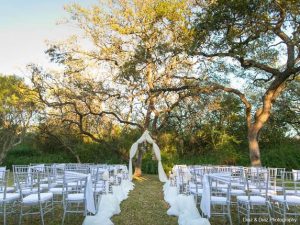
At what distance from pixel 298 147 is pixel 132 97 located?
8.84m

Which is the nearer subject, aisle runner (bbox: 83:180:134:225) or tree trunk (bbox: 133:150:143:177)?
aisle runner (bbox: 83:180:134:225)

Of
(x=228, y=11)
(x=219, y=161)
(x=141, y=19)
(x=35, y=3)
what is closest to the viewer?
(x=228, y=11)

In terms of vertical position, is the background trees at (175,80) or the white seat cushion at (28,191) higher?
the background trees at (175,80)

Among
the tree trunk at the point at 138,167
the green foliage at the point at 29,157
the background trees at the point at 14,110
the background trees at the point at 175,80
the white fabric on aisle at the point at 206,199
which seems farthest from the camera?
the green foliage at the point at 29,157

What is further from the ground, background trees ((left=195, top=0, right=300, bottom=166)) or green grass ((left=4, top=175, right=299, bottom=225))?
background trees ((left=195, top=0, right=300, bottom=166))

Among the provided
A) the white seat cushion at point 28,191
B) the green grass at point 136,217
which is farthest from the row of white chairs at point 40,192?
the green grass at point 136,217

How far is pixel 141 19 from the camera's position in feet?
54.5

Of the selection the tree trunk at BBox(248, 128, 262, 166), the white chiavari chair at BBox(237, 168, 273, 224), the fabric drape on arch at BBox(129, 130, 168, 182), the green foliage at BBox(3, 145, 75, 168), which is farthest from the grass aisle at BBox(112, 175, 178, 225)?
the green foliage at BBox(3, 145, 75, 168)

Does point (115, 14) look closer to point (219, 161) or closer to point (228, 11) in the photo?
point (228, 11)

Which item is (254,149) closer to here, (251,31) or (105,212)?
(251,31)

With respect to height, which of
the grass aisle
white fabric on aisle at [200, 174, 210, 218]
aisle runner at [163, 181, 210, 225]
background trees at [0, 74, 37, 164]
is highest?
background trees at [0, 74, 37, 164]

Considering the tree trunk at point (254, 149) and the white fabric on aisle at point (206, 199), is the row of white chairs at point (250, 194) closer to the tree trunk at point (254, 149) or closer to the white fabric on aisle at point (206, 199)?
the white fabric on aisle at point (206, 199)

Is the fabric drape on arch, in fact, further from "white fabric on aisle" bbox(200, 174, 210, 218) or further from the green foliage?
"white fabric on aisle" bbox(200, 174, 210, 218)

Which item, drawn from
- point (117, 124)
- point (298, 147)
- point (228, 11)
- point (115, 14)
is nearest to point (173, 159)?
point (117, 124)
